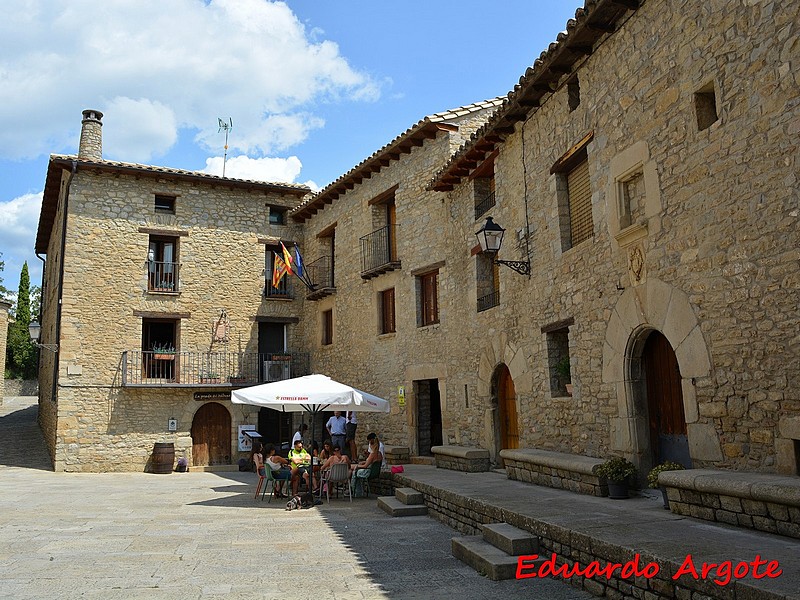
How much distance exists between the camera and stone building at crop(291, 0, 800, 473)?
18.7 feet

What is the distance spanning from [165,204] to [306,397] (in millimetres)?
10795

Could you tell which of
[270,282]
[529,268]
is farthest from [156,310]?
[529,268]

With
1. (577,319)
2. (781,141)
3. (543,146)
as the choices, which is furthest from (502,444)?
(781,141)

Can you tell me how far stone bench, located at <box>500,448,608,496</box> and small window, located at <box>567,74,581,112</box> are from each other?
4777 millimetres

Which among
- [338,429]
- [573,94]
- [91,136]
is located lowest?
[338,429]

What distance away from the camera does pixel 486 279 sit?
12.5 meters

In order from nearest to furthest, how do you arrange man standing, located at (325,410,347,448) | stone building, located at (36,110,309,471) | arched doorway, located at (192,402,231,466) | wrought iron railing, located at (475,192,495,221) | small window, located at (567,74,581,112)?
small window, located at (567,74,581,112) < wrought iron railing, located at (475,192,495,221) < man standing, located at (325,410,347,448) < stone building, located at (36,110,309,471) < arched doorway, located at (192,402,231,466)

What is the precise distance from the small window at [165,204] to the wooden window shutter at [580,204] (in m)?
13.1

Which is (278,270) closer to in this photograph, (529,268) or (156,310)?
(156,310)

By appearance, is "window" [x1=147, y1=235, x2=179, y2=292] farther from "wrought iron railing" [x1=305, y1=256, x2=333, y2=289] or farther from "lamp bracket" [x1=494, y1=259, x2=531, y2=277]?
"lamp bracket" [x1=494, y1=259, x2=531, y2=277]

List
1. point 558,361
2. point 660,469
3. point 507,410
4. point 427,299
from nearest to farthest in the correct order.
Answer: point 660,469 < point 558,361 < point 507,410 < point 427,299

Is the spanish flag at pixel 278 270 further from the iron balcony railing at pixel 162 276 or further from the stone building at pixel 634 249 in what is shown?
the stone building at pixel 634 249

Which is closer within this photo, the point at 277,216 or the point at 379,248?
the point at 379,248

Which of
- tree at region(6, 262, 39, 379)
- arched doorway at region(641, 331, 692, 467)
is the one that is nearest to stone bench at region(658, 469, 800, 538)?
arched doorway at region(641, 331, 692, 467)
